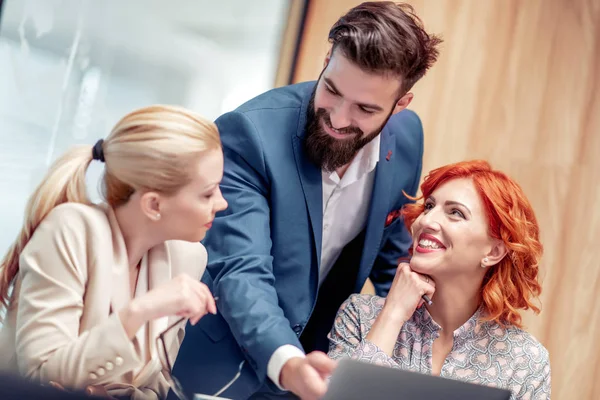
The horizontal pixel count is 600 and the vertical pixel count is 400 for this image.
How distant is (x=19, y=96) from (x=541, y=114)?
1.72 metres

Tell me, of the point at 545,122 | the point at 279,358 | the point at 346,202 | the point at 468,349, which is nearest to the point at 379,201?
the point at 346,202

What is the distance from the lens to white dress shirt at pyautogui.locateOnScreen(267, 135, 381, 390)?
177 cm

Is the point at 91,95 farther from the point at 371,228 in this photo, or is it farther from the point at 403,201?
the point at 403,201

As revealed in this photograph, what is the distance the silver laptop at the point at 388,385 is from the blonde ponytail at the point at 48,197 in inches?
18.3

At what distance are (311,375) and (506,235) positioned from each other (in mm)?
749

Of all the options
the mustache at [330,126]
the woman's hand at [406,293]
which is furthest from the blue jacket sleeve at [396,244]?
the mustache at [330,126]

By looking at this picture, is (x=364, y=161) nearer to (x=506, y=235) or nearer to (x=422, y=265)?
(x=422, y=265)

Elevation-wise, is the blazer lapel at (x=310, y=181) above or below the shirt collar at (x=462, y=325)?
above

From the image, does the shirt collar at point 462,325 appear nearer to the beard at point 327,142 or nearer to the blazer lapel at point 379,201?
the blazer lapel at point 379,201

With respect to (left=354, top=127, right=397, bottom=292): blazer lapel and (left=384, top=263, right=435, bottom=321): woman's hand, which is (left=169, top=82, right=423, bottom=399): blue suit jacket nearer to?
(left=354, top=127, right=397, bottom=292): blazer lapel

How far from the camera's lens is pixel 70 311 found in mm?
1102

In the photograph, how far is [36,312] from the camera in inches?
42.6

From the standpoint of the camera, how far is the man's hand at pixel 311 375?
1.22m

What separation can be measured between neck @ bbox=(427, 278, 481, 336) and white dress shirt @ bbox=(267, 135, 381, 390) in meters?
0.25
